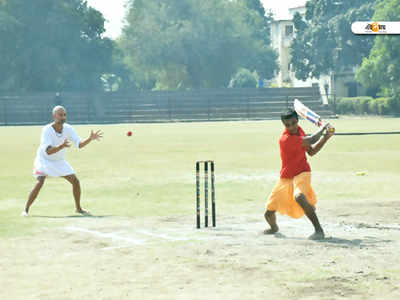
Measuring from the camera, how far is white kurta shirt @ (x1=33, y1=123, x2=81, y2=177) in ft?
37.3

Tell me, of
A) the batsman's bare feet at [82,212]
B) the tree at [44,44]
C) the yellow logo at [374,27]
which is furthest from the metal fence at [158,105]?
the batsman's bare feet at [82,212]

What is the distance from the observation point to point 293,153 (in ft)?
29.8

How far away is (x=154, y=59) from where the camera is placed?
7444 centimetres

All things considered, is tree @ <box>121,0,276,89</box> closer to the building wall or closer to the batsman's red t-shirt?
the building wall

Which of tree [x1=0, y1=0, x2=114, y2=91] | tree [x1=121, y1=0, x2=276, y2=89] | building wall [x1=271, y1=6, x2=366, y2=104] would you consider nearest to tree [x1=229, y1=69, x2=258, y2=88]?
building wall [x1=271, y1=6, x2=366, y2=104]

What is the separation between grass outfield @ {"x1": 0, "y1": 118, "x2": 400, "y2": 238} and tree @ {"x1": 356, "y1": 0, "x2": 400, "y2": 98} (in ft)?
105

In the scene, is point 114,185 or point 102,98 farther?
point 102,98

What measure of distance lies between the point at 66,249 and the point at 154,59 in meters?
66.6

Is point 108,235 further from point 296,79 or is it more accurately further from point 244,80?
point 296,79

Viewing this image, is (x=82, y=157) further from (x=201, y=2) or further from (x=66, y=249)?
(x=201, y=2)

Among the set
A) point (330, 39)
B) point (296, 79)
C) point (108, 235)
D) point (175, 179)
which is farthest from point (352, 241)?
point (296, 79)

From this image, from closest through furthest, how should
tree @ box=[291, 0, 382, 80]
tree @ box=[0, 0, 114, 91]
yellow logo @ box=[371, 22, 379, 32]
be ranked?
1. yellow logo @ box=[371, 22, 379, 32]
2. tree @ box=[0, 0, 114, 91]
3. tree @ box=[291, 0, 382, 80]

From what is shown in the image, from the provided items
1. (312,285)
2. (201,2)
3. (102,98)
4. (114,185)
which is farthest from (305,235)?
(201,2)

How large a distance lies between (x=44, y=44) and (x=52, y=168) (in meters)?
59.3
